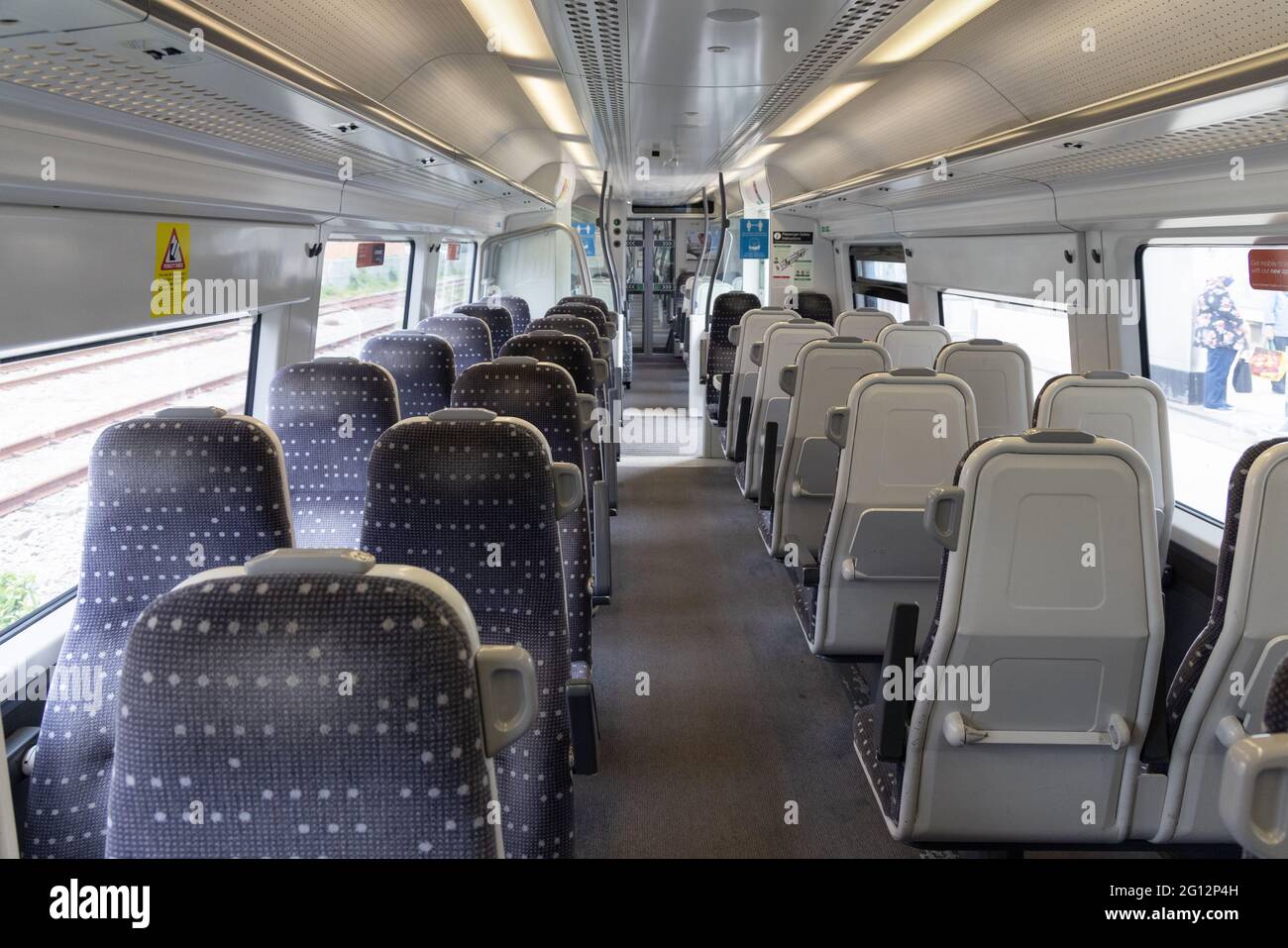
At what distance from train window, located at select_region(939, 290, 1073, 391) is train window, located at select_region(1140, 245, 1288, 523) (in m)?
0.66

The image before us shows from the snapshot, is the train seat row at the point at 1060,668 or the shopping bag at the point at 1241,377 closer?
the train seat row at the point at 1060,668

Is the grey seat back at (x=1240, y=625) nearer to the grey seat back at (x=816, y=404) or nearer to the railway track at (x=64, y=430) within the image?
the grey seat back at (x=816, y=404)

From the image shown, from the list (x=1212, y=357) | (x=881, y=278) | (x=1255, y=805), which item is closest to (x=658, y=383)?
(x=881, y=278)

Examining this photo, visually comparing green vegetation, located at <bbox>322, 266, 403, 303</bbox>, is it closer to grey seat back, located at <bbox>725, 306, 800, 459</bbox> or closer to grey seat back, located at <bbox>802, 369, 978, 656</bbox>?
grey seat back, located at <bbox>725, 306, 800, 459</bbox>

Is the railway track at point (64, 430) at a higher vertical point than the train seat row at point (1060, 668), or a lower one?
higher

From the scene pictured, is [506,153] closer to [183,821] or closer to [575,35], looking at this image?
[575,35]

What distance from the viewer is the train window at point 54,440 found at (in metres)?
3.66

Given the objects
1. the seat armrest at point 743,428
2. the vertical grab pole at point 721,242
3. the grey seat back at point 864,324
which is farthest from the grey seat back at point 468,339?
the vertical grab pole at point 721,242

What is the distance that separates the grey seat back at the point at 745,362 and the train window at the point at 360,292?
3167 millimetres

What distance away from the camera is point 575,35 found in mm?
4223

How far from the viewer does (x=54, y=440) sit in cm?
390

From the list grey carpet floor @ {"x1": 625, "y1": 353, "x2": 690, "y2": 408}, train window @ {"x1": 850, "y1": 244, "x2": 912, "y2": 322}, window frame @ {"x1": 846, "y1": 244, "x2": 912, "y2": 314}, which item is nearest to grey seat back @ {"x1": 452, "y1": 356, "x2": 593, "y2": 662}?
window frame @ {"x1": 846, "y1": 244, "x2": 912, "y2": 314}

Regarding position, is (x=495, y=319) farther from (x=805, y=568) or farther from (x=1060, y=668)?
(x=1060, y=668)
